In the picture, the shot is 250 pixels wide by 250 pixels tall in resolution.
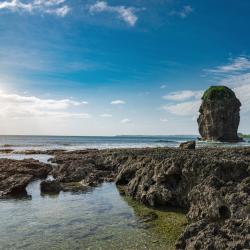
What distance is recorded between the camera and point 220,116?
125 m

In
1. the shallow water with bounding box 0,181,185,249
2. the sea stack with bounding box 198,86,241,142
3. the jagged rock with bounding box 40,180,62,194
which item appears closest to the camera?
the shallow water with bounding box 0,181,185,249

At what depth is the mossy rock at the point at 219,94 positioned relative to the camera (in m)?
131

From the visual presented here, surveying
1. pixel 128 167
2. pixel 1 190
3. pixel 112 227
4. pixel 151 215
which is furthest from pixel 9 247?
pixel 128 167

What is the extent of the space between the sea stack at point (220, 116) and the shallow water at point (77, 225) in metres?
110

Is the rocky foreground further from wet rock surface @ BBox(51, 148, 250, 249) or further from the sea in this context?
the sea

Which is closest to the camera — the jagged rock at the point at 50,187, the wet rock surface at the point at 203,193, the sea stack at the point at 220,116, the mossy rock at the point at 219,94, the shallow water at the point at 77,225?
the wet rock surface at the point at 203,193

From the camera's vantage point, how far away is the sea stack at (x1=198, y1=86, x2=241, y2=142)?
12481cm

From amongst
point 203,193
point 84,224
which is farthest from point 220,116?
point 84,224

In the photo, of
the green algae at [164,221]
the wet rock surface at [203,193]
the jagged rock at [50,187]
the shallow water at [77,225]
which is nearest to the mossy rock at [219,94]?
the wet rock surface at [203,193]

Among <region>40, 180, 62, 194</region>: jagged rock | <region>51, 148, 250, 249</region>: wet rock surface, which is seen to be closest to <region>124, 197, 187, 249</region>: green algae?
<region>51, 148, 250, 249</region>: wet rock surface

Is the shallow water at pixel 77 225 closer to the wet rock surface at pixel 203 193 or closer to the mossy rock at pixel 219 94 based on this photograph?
the wet rock surface at pixel 203 193

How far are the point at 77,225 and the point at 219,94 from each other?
409 ft

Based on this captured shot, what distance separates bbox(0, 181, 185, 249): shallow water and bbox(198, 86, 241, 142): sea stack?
360ft

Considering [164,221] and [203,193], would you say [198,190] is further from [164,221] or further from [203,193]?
[164,221]
